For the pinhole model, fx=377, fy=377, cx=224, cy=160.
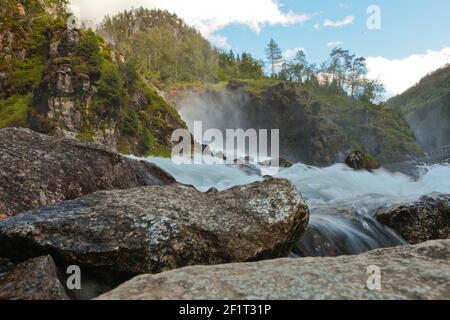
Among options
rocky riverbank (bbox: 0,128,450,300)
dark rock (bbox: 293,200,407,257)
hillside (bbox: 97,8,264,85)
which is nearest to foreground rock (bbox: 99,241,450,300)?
rocky riverbank (bbox: 0,128,450,300)

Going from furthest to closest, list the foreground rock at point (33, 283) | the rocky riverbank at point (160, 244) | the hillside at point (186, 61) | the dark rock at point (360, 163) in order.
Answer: the hillside at point (186, 61) < the dark rock at point (360, 163) < the foreground rock at point (33, 283) < the rocky riverbank at point (160, 244)

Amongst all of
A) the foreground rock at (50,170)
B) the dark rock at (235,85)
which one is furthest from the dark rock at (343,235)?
the dark rock at (235,85)

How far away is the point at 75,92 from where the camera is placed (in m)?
42.9

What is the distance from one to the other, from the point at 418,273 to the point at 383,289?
2.42 ft

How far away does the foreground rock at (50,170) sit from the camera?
8508 mm

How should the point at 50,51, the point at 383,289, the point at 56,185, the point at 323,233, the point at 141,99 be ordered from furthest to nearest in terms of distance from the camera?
the point at 141,99 → the point at 50,51 → the point at 323,233 → the point at 56,185 → the point at 383,289

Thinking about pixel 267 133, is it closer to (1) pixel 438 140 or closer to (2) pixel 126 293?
(1) pixel 438 140

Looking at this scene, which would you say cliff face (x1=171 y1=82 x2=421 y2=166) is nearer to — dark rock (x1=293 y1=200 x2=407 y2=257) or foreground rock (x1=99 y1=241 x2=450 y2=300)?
dark rock (x1=293 y1=200 x2=407 y2=257)

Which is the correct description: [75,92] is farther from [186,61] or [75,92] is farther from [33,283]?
[186,61]

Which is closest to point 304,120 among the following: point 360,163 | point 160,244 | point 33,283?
point 360,163

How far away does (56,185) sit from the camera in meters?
9.18

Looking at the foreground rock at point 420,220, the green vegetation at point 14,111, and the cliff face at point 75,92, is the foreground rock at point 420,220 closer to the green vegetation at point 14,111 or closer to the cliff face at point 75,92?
the cliff face at point 75,92

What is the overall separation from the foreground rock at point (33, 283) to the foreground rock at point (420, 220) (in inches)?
451
